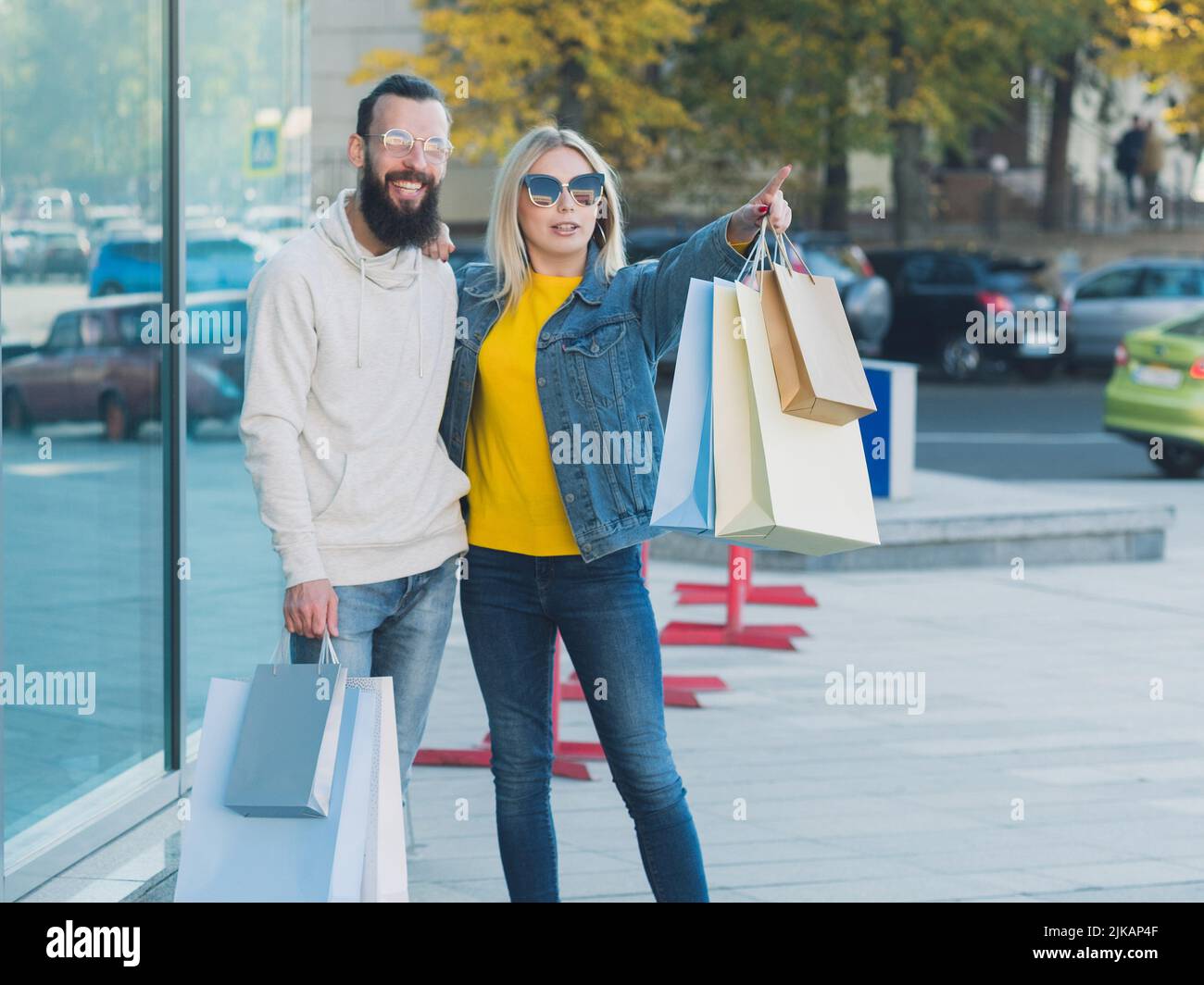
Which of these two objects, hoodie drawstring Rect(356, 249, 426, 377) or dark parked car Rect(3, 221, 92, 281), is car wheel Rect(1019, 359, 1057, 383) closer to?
dark parked car Rect(3, 221, 92, 281)

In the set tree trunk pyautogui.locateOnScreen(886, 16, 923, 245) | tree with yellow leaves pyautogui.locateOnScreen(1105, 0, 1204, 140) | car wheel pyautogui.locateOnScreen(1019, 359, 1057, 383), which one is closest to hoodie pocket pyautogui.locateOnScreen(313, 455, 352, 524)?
car wheel pyautogui.locateOnScreen(1019, 359, 1057, 383)

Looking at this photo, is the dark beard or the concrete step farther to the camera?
the concrete step

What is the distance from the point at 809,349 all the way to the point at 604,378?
46cm

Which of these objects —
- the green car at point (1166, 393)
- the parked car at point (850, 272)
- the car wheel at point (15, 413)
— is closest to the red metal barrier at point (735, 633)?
the car wheel at point (15, 413)

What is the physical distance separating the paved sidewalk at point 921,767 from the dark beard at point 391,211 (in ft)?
6.27

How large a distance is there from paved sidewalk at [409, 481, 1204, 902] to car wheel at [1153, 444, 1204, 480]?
5462mm

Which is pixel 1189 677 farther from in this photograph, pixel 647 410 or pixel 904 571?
pixel 647 410

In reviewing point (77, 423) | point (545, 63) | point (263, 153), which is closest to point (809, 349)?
point (77, 423)

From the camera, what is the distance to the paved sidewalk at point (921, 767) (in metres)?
5.14

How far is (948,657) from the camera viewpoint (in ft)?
27.1

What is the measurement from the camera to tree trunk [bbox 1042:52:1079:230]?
110ft

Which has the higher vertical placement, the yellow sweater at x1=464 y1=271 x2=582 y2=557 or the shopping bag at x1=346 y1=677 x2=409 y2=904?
the yellow sweater at x1=464 y1=271 x2=582 y2=557

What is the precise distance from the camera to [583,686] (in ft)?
13.1
